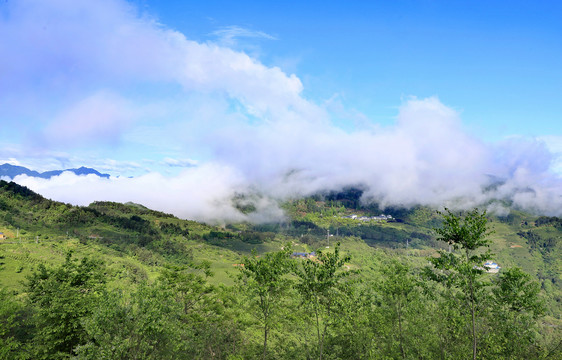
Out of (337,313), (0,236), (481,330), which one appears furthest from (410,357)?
(0,236)

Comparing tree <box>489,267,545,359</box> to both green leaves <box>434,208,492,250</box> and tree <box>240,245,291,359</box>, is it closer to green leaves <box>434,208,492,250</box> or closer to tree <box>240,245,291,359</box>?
green leaves <box>434,208,492,250</box>

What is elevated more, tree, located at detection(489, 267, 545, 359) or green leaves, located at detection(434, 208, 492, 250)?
green leaves, located at detection(434, 208, 492, 250)

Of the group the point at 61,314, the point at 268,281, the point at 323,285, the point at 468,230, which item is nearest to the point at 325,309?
the point at 323,285

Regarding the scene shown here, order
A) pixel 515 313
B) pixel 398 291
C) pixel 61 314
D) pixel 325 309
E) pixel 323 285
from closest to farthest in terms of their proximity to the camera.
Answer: pixel 323 285, pixel 325 309, pixel 515 313, pixel 61 314, pixel 398 291

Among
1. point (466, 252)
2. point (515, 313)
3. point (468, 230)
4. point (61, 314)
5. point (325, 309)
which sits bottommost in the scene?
point (61, 314)

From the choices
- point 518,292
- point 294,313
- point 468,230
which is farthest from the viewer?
point 518,292

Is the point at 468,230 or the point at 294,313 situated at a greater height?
the point at 468,230

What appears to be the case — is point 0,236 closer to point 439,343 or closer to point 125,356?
point 125,356

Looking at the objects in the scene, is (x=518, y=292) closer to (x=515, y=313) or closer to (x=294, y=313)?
(x=515, y=313)

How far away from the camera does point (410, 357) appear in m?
36.1

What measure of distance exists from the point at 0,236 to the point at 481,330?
230223 millimetres

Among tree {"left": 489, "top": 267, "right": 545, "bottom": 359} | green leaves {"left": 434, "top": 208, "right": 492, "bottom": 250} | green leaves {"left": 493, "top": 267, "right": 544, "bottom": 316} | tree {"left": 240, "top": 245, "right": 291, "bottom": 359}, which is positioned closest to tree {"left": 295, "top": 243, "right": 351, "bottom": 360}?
tree {"left": 240, "top": 245, "right": 291, "bottom": 359}

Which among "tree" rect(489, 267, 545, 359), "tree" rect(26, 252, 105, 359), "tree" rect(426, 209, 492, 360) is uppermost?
"tree" rect(426, 209, 492, 360)

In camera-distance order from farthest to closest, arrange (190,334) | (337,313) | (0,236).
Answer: (0,236) < (190,334) < (337,313)
